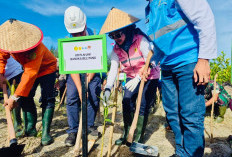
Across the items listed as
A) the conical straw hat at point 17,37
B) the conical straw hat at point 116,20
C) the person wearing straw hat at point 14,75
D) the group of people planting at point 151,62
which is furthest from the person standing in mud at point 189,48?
the person wearing straw hat at point 14,75

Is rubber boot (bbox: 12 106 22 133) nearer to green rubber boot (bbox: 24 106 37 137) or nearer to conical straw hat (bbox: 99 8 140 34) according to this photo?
green rubber boot (bbox: 24 106 37 137)

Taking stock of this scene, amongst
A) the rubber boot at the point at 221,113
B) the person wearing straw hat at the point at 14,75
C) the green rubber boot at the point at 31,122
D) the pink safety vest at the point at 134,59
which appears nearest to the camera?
the pink safety vest at the point at 134,59

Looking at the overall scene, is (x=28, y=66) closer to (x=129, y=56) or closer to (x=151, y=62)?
(x=129, y=56)

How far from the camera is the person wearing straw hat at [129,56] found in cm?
202

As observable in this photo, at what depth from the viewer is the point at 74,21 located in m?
2.21

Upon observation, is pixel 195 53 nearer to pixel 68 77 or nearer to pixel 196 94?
pixel 196 94

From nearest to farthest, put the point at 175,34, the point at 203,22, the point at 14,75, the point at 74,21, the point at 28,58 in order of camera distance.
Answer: the point at 203,22
the point at 175,34
the point at 28,58
the point at 74,21
the point at 14,75

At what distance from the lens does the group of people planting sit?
1.34 metres

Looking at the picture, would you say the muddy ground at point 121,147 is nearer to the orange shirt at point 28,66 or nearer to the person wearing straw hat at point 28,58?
the person wearing straw hat at point 28,58

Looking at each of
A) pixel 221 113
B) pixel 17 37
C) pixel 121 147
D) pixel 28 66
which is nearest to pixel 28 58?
pixel 28 66

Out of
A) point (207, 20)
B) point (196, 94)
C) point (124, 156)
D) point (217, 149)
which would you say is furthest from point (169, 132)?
point (207, 20)

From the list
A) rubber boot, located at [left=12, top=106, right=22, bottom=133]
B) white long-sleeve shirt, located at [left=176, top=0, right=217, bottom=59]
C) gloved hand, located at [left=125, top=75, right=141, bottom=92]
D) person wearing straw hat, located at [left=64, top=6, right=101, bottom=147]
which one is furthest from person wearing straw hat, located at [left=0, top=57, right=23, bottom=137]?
white long-sleeve shirt, located at [left=176, top=0, right=217, bottom=59]

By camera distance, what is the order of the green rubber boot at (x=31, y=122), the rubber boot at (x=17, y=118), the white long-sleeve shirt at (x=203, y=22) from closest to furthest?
the white long-sleeve shirt at (x=203, y=22) < the green rubber boot at (x=31, y=122) < the rubber boot at (x=17, y=118)

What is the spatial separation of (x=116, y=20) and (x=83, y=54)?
860mm
